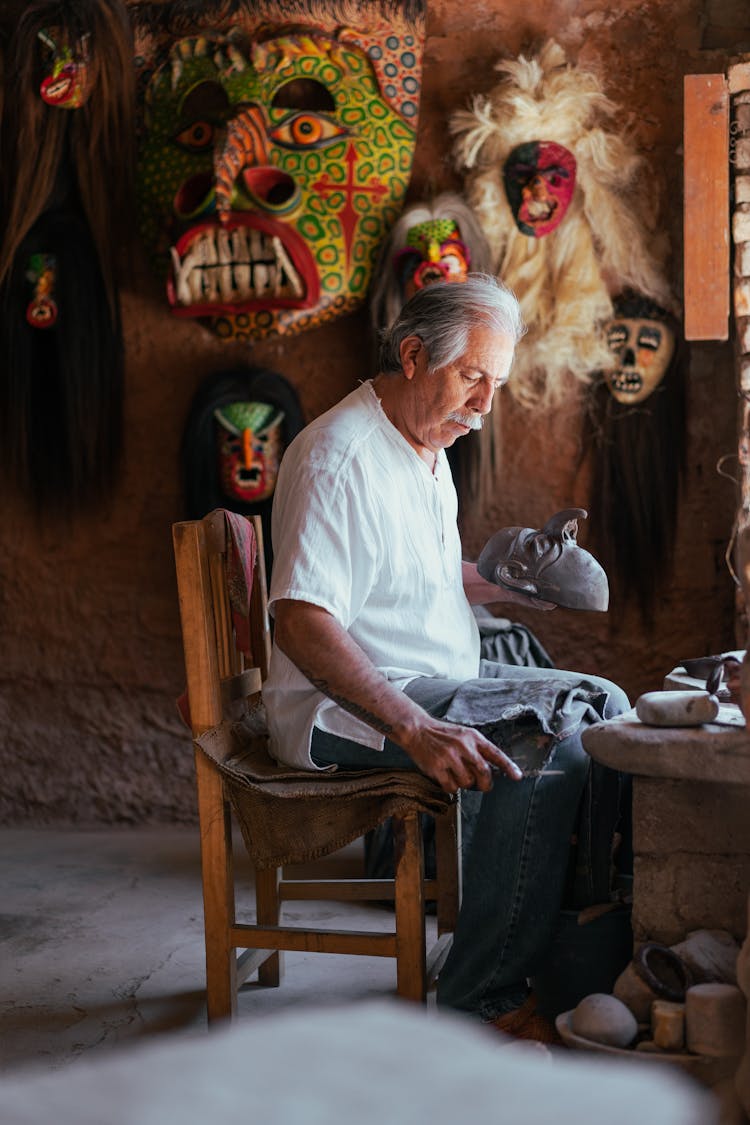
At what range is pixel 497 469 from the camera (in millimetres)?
3896

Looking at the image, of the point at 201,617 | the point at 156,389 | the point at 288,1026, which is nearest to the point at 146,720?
the point at 156,389

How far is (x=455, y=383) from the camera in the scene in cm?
236

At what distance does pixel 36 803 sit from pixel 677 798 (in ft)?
9.50

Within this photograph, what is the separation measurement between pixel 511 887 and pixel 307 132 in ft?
8.59

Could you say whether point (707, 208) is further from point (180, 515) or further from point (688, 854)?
point (688, 854)

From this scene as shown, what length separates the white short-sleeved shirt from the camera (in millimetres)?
2121

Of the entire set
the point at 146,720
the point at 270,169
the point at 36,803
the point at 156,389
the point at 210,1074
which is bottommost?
the point at 36,803

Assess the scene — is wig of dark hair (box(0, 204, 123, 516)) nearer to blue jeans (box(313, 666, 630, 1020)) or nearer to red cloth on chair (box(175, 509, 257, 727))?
red cloth on chair (box(175, 509, 257, 727))

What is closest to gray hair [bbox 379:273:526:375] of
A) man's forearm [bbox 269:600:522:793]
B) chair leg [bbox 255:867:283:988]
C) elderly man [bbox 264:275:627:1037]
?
elderly man [bbox 264:275:627:1037]

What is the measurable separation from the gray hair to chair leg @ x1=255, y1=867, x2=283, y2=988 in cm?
113

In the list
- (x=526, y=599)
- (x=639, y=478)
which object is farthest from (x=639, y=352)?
(x=526, y=599)

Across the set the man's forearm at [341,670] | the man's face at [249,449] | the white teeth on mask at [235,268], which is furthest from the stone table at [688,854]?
the white teeth on mask at [235,268]

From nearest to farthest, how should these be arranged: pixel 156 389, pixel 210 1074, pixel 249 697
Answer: pixel 210 1074, pixel 249 697, pixel 156 389

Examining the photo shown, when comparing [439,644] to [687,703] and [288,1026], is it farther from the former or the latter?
[288,1026]
